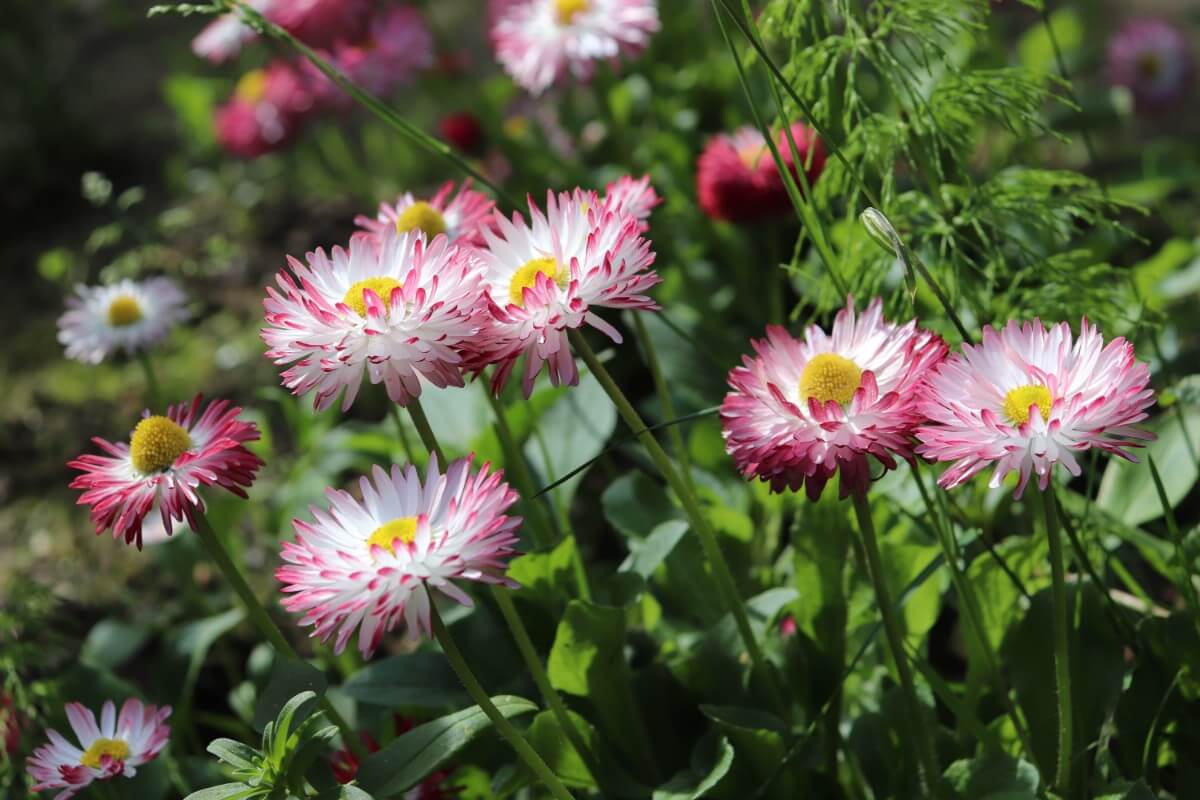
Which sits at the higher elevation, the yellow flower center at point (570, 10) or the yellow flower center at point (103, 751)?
the yellow flower center at point (570, 10)

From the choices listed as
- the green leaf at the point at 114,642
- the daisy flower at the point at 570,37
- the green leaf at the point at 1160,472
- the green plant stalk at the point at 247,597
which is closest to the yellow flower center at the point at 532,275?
the green plant stalk at the point at 247,597

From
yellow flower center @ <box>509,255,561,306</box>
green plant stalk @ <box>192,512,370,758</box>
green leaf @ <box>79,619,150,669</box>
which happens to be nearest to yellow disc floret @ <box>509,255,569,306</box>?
yellow flower center @ <box>509,255,561,306</box>

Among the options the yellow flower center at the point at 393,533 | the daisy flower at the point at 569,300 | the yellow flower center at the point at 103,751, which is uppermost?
the daisy flower at the point at 569,300

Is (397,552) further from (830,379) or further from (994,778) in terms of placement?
(994,778)

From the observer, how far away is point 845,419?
95 cm

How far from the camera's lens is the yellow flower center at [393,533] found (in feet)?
3.04

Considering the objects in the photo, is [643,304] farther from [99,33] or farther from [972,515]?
[99,33]

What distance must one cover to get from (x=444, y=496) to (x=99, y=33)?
4.03 meters

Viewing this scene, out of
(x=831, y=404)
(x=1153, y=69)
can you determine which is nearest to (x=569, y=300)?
(x=831, y=404)

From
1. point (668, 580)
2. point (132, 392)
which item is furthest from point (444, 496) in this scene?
point (132, 392)

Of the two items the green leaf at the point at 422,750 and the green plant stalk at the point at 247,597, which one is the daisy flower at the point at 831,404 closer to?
the green leaf at the point at 422,750

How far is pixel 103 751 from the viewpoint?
3.99 ft

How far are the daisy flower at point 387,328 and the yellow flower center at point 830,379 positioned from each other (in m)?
0.28

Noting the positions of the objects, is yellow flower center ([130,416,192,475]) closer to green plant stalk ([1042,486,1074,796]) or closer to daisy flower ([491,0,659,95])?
green plant stalk ([1042,486,1074,796])
